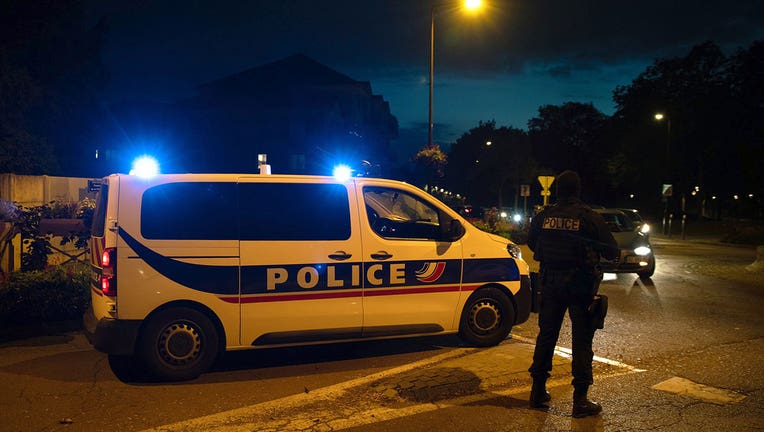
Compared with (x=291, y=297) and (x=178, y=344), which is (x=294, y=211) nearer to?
(x=291, y=297)

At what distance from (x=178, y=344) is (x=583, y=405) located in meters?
3.51

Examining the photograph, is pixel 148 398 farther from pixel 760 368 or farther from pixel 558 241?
pixel 760 368

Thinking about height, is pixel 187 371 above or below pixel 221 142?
below

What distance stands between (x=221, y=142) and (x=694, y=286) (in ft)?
95.8

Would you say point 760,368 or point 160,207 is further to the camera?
point 760,368

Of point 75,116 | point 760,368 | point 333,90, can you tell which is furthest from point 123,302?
point 333,90

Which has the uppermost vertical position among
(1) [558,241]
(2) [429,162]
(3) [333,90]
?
(3) [333,90]

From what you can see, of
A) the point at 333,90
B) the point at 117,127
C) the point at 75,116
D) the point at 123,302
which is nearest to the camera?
the point at 123,302

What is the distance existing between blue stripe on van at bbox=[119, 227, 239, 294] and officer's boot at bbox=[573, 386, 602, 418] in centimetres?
307

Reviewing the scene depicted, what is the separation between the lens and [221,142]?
36.5 meters

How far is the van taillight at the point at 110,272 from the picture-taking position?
5535mm

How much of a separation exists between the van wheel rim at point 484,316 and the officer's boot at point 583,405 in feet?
6.73

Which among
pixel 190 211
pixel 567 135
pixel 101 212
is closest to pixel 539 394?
pixel 190 211

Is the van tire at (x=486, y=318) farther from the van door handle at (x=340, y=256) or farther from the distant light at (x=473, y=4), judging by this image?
the distant light at (x=473, y=4)
